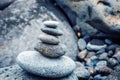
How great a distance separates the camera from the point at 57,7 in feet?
14.3

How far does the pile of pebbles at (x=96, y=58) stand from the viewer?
3418 mm

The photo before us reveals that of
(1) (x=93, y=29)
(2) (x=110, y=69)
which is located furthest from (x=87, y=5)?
(2) (x=110, y=69)

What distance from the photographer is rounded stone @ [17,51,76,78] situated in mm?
2496

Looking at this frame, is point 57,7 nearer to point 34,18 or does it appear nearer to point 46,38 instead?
point 34,18

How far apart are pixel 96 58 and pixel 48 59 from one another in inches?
47.7

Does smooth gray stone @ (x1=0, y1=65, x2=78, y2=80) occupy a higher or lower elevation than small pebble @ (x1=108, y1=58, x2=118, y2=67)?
higher

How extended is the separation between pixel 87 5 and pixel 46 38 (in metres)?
1.65

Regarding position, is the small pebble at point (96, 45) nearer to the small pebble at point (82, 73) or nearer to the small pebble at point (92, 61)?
the small pebble at point (92, 61)

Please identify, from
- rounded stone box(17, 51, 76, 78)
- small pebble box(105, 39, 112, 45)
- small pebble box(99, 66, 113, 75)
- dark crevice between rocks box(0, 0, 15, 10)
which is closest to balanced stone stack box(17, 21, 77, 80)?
rounded stone box(17, 51, 76, 78)

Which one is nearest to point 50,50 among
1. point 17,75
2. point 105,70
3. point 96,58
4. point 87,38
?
point 17,75

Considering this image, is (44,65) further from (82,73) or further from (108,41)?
(108,41)

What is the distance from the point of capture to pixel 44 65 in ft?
8.22

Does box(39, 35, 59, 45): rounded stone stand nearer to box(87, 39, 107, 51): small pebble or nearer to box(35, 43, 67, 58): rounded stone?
box(35, 43, 67, 58): rounded stone

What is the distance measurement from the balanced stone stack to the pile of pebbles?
75 cm
